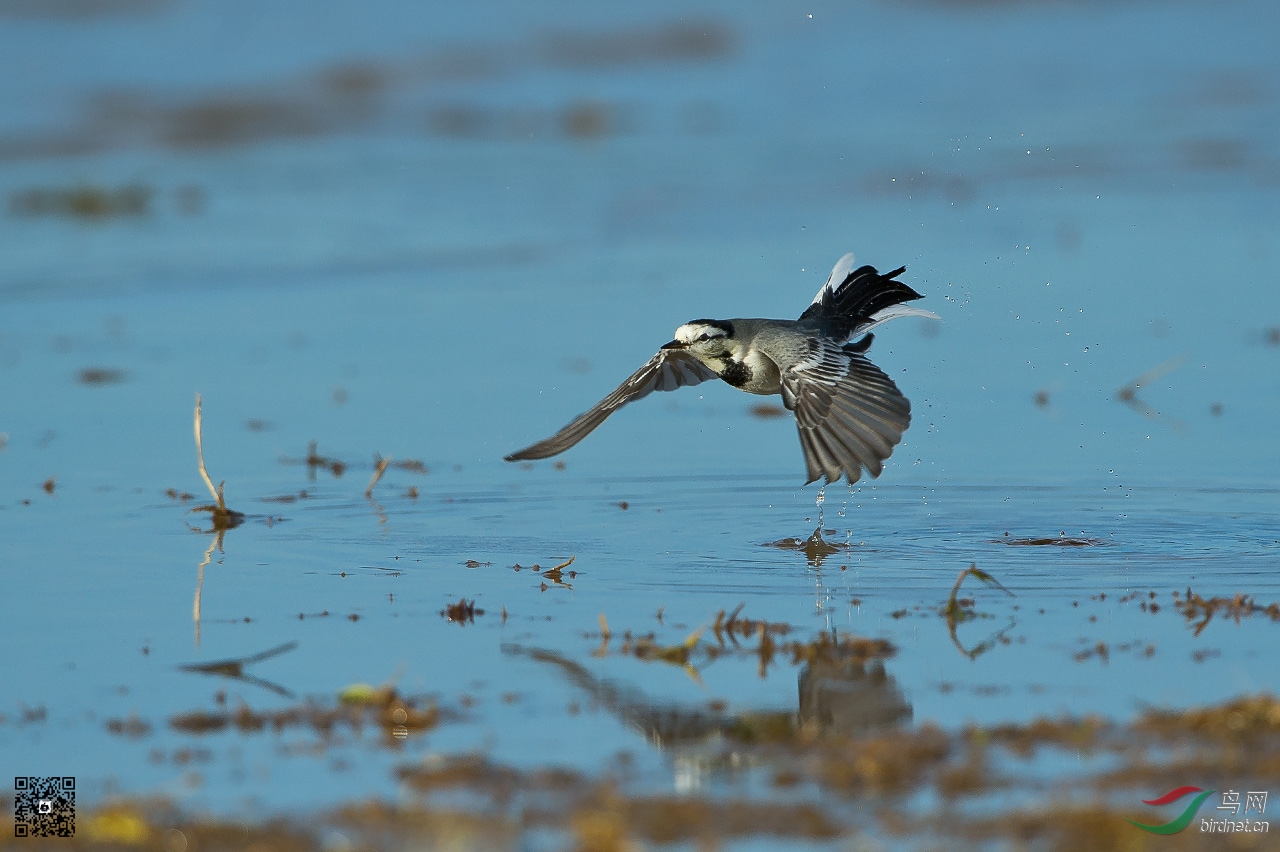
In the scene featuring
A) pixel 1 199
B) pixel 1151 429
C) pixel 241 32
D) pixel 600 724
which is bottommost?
pixel 600 724

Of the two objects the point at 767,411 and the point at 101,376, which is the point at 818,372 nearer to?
the point at 767,411

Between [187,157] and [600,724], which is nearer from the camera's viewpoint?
[600,724]

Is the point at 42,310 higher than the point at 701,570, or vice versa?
the point at 42,310

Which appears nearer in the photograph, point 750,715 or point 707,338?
point 750,715

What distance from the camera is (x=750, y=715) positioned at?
606 centimetres

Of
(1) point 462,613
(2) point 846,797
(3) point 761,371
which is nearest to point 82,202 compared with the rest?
(3) point 761,371

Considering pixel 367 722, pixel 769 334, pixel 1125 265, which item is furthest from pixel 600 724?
pixel 1125 265

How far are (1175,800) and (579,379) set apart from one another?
764 centimetres

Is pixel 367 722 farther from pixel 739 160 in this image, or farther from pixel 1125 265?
pixel 739 160

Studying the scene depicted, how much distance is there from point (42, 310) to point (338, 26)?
16664 mm

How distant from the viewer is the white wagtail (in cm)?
804

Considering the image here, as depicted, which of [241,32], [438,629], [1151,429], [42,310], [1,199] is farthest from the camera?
[241,32]

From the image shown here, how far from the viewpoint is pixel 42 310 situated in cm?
1520

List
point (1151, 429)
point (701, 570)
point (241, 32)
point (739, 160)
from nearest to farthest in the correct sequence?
1. point (701, 570)
2. point (1151, 429)
3. point (739, 160)
4. point (241, 32)
